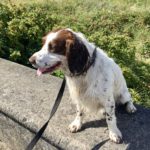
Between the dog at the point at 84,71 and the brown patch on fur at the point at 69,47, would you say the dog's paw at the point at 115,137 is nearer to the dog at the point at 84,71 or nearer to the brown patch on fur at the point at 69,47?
the dog at the point at 84,71

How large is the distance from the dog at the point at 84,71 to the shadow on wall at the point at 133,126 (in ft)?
0.26

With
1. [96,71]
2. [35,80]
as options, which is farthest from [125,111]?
[35,80]

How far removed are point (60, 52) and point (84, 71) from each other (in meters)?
0.31

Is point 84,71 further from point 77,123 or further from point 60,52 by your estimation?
point 77,123

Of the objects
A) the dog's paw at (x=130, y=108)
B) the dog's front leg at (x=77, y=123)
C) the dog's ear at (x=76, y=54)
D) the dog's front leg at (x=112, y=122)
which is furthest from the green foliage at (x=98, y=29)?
the dog's ear at (x=76, y=54)

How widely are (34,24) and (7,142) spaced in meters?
2.11

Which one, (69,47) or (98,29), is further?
(98,29)

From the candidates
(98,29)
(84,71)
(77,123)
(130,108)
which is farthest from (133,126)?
(98,29)

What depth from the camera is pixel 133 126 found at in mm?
4137

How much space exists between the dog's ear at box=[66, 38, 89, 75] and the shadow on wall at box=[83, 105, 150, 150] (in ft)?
2.57

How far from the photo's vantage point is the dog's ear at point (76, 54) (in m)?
3.41

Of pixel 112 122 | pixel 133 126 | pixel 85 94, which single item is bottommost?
pixel 133 126

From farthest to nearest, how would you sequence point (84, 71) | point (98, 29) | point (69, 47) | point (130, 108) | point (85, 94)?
point (98, 29) < point (130, 108) < point (85, 94) < point (84, 71) < point (69, 47)

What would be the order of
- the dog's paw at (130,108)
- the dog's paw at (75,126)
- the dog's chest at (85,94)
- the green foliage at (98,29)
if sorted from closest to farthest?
the dog's chest at (85,94) → the dog's paw at (75,126) → the dog's paw at (130,108) → the green foliage at (98,29)
